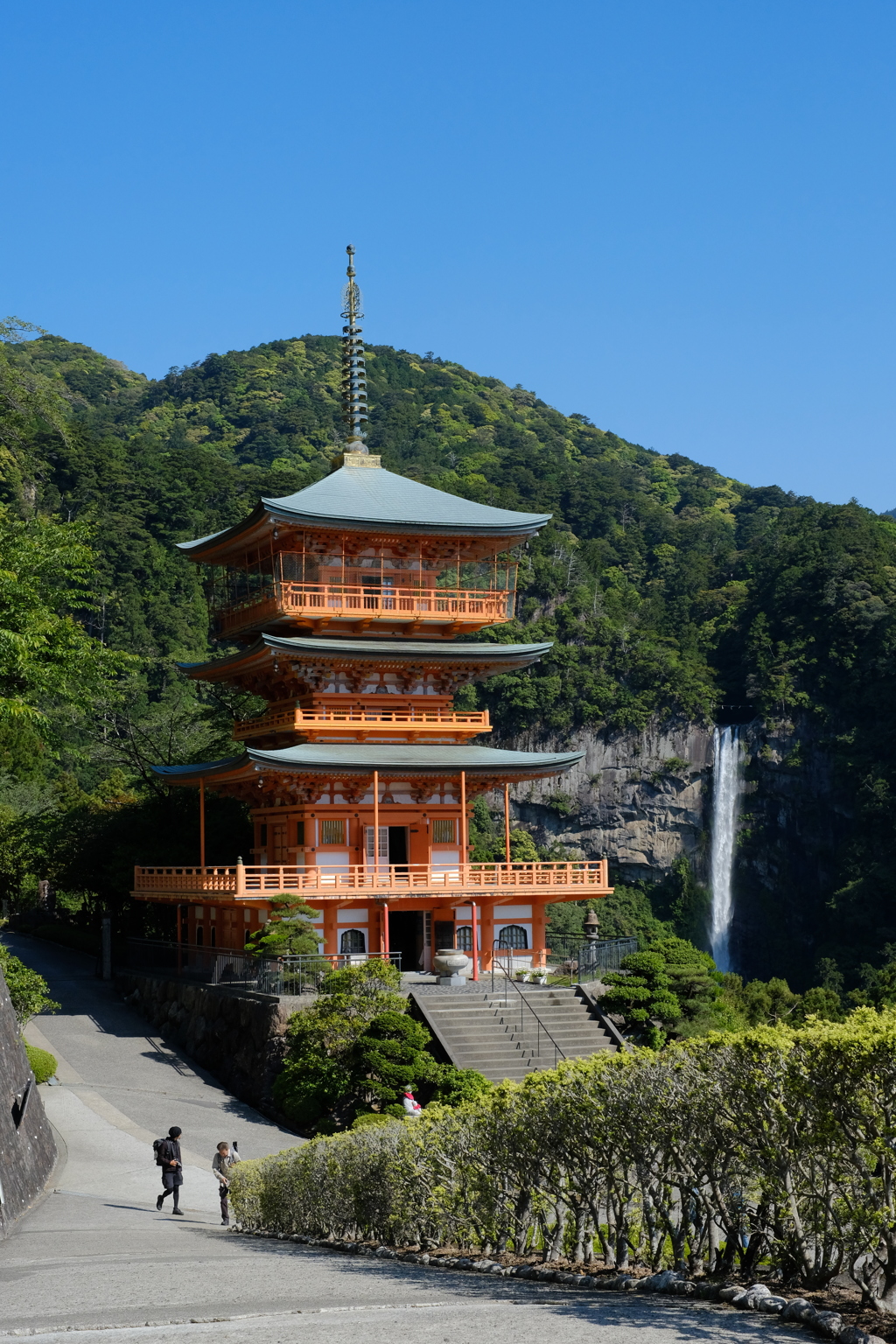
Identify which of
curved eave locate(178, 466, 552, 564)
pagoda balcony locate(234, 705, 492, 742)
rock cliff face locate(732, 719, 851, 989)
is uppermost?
curved eave locate(178, 466, 552, 564)

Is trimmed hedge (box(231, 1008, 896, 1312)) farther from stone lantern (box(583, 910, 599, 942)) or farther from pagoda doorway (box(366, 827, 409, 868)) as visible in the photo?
stone lantern (box(583, 910, 599, 942))

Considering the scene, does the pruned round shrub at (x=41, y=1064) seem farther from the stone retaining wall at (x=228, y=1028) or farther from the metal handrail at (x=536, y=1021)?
the metal handrail at (x=536, y=1021)

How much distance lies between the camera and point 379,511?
105ft

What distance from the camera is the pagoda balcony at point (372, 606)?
3120 cm

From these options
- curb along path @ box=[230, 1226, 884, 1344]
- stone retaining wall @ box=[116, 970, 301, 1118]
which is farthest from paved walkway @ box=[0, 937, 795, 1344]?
stone retaining wall @ box=[116, 970, 301, 1118]

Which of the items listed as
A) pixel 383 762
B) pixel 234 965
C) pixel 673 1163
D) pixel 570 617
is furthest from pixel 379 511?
pixel 570 617

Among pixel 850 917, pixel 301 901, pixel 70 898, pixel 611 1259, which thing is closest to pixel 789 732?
pixel 850 917

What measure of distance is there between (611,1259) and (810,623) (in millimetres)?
72535

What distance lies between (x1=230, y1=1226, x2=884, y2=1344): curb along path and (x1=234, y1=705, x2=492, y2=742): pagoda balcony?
1773 cm

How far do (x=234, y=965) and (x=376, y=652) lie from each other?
7.45 meters

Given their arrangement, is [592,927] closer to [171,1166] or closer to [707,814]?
[171,1166]

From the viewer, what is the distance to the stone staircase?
2484 cm

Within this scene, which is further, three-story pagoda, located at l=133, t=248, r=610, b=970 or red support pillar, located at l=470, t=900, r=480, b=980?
three-story pagoda, located at l=133, t=248, r=610, b=970

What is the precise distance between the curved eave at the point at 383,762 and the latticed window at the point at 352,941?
3359 millimetres
